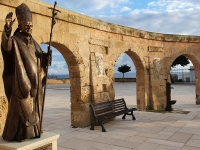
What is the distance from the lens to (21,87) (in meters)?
2.53

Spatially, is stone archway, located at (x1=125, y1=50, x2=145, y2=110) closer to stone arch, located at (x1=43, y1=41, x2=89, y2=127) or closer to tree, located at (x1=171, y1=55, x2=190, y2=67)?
stone arch, located at (x1=43, y1=41, x2=89, y2=127)

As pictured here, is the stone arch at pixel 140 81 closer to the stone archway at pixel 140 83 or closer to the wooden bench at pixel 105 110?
the stone archway at pixel 140 83

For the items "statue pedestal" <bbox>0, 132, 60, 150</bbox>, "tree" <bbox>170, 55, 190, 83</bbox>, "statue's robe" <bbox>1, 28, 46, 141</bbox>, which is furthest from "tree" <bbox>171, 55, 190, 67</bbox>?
"statue's robe" <bbox>1, 28, 46, 141</bbox>

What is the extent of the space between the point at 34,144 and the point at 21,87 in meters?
0.68

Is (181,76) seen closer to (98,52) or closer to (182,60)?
(182,60)

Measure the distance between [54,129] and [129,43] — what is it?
4017mm

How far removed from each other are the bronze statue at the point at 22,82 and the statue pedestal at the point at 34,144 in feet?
0.18

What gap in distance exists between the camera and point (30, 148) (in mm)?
2486

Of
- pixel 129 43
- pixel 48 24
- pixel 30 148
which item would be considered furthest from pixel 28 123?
pixel 129 43

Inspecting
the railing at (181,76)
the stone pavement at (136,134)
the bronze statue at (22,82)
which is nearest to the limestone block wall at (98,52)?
the stone pavement at (136,134)

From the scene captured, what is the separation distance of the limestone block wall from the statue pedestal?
1860mm

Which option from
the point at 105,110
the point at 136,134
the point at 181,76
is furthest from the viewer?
the point at 181,76

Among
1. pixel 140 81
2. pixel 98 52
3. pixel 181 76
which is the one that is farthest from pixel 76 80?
pixel 181 76

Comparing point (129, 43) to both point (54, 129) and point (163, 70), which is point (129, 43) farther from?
point (54, 129)
